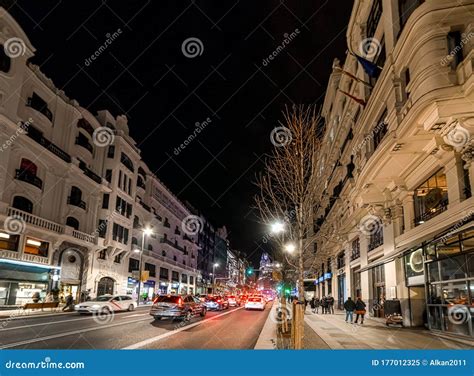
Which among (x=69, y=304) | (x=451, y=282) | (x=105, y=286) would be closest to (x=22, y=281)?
(x=69, y=304)

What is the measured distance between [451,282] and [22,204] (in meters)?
28.4

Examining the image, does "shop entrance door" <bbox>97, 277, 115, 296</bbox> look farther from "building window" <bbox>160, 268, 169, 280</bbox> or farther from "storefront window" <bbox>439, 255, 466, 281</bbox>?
"storefront window" <bbox>439, 255, 466, 281</bbox>

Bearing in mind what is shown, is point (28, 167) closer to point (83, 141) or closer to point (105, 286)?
point (83, 141)

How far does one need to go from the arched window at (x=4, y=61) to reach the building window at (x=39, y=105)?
341cm

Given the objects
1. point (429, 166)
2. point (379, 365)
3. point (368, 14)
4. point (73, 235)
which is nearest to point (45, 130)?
point (73, 235)

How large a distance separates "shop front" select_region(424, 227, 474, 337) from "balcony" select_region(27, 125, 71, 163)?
2810 cm

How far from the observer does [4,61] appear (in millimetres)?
26922

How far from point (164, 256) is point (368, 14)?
50.2m

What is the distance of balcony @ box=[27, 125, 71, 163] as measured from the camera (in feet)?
99.3

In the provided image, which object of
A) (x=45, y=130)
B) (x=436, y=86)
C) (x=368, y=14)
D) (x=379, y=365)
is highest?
(x=368, y=14)

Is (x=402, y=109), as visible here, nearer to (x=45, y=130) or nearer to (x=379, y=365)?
(x=379, y=365)

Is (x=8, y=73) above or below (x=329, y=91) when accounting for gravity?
below

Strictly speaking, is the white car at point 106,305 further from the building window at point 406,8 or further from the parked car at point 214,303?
the building window at point 406,8

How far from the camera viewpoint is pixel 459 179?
1430 centimetres
